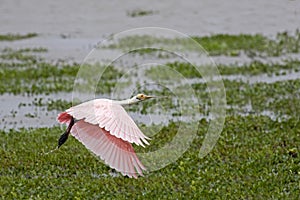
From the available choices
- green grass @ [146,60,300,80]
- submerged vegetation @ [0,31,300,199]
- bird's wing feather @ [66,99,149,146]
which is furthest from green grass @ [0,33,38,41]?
bird's wing feather @ [66,99,149,146]

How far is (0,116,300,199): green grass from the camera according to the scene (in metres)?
10.0

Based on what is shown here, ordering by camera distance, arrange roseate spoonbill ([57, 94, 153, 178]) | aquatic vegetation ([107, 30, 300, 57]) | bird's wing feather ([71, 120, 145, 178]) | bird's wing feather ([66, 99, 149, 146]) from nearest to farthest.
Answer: bird's wing feather ([66, 99, 149, 146]), roseate spoonbill ([57, 94, 153, 178]), bird's wing feather ([71, 120, 145, 178]), aquatic vegetation ([107, 30, 300, 57])

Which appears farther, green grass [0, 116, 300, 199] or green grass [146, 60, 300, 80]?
green grass [146, 60, 300, 80]

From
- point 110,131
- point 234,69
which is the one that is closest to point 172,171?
point 110,131

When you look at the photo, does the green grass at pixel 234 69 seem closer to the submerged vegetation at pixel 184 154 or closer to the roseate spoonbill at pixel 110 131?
the submerged vegetation at pixel 184 154

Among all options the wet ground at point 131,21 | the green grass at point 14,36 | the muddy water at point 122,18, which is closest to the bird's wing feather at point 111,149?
the wet ground at point 131,21

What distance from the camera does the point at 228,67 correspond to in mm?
20672

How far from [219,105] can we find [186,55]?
7652 millimetres

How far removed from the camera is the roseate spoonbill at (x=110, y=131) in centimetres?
839

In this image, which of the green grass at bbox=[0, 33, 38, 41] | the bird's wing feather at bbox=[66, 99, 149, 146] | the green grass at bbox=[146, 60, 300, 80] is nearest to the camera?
the bird's wing feather at bbox=[66, 99, 149, 146]

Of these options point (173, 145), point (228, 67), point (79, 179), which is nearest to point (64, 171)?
point (79, 179)

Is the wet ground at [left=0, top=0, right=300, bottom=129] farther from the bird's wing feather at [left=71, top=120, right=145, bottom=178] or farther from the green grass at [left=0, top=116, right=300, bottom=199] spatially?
the bird's wing feather at [left=71, top=120, right=145, bottom=178]

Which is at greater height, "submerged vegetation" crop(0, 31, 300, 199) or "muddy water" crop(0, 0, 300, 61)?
"muddy water" crop(0, 0, 300, 61)

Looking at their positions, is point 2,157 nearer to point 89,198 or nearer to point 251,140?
point 89,198
